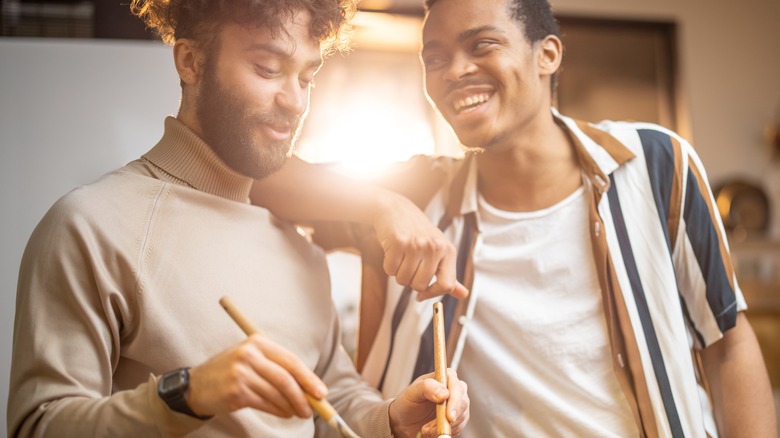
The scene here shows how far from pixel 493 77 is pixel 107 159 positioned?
1.71ft

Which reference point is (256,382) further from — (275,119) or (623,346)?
(623,346)

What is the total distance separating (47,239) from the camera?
0.63 m

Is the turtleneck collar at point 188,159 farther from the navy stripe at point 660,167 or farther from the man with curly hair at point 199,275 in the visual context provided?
the navy stripe at point 660,167

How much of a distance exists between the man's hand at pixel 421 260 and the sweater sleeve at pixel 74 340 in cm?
28

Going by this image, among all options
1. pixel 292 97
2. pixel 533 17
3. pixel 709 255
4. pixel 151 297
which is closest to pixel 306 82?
pixel 292 97

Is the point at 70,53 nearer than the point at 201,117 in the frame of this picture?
No

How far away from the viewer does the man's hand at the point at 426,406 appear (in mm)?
690

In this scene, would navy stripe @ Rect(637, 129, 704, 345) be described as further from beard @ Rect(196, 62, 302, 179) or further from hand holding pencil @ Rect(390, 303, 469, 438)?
beard @ Rect(196, 62, 302, 179)

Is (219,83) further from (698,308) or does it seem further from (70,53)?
(698,308)

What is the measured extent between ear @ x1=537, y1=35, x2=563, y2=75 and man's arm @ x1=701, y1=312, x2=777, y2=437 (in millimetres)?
427

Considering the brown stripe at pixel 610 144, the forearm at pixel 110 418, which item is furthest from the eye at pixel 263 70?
the brown stripe at pixel 610 144

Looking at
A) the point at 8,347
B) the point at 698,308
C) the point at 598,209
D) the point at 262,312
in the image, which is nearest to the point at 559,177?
the point at 598,209

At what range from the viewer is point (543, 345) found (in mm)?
953

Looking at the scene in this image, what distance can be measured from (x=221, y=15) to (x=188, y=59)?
5 cm
